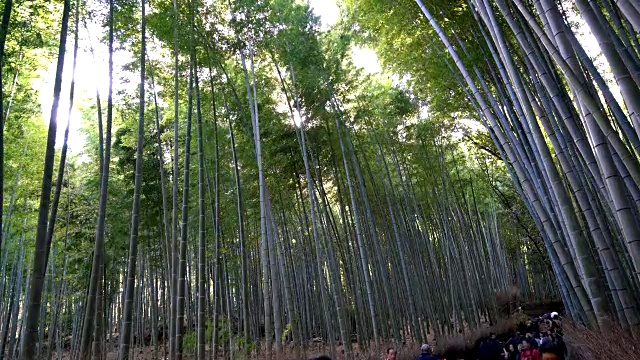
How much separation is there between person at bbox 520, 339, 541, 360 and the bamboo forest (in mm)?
516

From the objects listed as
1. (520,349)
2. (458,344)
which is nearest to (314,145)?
(458,344)

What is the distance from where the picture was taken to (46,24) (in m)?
4.59

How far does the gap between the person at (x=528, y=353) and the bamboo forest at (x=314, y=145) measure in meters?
0.52

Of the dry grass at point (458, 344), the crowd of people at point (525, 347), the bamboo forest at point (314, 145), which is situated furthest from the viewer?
the dry grass at point (458, 344)

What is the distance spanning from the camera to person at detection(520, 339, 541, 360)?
144 inches

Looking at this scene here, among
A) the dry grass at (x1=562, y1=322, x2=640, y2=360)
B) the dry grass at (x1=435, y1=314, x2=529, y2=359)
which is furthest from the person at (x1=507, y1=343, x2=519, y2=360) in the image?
the dry grass at (x1=562, y1=322, x2=640, y2=360)

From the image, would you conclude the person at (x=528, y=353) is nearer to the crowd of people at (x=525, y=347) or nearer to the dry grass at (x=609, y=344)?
the crowd of people at (x=525, y=347)

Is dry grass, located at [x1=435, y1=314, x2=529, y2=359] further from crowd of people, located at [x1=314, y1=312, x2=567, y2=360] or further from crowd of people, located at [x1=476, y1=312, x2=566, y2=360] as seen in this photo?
crowd of people, located at [x1=476, y1=312, x2=566, y2=360]

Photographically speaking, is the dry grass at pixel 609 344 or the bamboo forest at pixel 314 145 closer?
the dry grass at pixel 609 344

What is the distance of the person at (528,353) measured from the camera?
366 centimetres

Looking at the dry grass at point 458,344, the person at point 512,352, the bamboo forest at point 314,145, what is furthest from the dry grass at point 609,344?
the dry grass at point 458,344

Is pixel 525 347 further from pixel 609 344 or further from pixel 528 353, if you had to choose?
pixel 609 344

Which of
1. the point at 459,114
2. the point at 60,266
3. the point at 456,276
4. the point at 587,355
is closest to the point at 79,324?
the point at 60,266

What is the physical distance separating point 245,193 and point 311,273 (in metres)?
3.20
